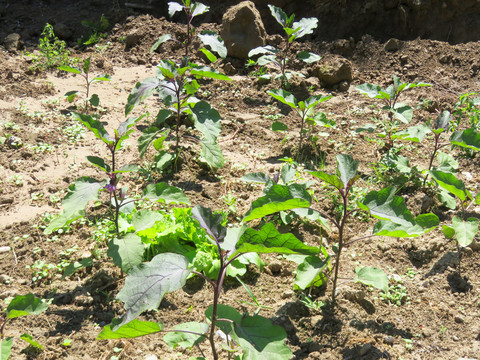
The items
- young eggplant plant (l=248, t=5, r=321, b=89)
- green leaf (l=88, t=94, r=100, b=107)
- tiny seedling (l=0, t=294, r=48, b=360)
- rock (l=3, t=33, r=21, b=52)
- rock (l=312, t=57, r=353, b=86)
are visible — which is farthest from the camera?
rock (l=3, t=33, r=21, b=52)

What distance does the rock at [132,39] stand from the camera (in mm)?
7086

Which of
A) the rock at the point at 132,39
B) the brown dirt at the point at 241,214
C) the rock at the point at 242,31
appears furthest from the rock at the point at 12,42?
the rock at the point at 242,31

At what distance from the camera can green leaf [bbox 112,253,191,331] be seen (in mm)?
2152

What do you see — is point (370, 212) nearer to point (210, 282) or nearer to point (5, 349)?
point (210, 282)

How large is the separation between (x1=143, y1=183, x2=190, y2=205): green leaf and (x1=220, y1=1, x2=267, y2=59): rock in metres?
3.87

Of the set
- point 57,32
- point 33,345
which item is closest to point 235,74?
point 57,32

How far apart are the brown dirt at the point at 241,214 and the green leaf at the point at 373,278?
0.72 ft

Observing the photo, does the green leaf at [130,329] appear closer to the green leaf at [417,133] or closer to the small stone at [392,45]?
the green leaf at [417,133]

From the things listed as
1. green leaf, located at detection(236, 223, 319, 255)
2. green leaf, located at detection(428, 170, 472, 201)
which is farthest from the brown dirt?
green leaf, located at detection(236, 223, 319, 255)

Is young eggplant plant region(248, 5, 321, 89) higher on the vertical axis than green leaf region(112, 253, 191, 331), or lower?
higher

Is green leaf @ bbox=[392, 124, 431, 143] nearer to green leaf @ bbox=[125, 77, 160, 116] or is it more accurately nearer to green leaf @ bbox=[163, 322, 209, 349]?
green leaf @ bbox=[125, 77, 160, 116]

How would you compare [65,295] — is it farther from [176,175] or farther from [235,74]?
[235,74]

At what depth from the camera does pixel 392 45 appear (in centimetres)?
657

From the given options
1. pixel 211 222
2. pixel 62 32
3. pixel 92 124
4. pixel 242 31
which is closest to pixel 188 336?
pixel 211 222
